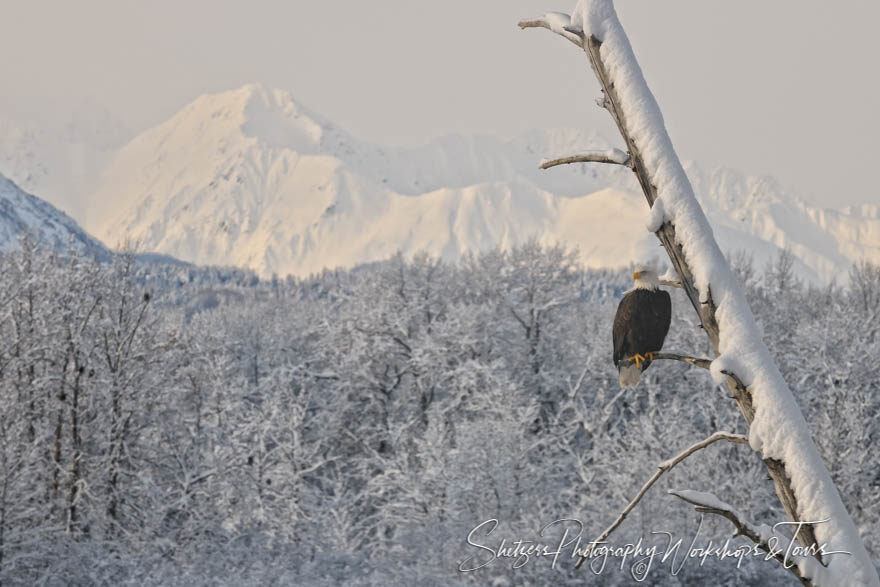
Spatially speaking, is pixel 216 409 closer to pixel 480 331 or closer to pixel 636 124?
pixel 480 331

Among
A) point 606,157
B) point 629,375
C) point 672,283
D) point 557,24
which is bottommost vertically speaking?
point 629,375

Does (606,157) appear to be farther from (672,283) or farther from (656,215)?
(672,283)

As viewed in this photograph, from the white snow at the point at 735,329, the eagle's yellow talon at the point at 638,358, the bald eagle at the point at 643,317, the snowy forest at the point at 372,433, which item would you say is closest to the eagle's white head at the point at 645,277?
the bald eagle at the point at 643,317

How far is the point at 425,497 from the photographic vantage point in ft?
93.5

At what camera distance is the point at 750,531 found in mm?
2314

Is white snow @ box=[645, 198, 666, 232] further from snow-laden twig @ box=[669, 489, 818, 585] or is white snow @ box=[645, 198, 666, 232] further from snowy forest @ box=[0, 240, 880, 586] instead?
snowy forest @ box=[0, 240, 880, 586]

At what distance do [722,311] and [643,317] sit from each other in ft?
2.70

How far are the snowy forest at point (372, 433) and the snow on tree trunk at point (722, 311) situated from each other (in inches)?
546

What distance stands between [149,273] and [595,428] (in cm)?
2093

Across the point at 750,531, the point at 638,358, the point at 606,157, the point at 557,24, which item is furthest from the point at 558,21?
the point at 750,531

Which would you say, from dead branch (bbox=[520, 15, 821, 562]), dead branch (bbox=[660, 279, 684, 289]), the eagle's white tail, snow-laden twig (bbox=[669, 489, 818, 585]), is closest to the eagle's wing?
the eagle's white tail

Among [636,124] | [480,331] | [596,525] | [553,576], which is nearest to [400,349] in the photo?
[480,331]

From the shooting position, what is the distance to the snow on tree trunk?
2.16 meters

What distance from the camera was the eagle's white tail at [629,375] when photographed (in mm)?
3434
